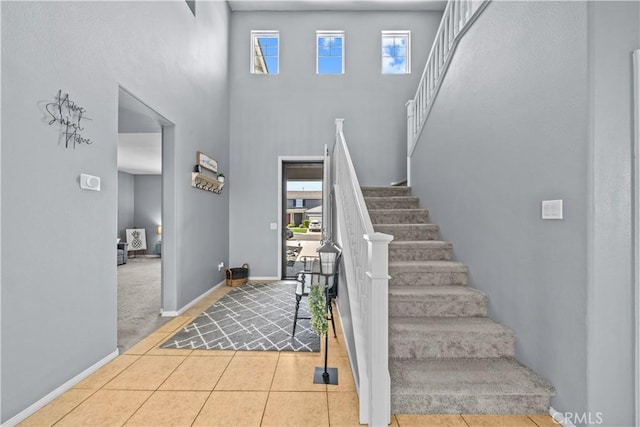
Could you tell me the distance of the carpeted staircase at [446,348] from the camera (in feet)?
5.84

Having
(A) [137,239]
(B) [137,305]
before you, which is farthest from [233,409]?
(A) [137,239]

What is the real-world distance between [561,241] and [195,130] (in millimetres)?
4127

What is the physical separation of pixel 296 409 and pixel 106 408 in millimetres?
1204

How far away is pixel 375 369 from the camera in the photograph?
163 centimetres

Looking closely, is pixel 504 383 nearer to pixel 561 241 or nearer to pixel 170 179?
pixel 561 241

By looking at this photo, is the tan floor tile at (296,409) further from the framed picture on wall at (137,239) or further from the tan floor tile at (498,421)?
the framed picture on wall at (137,239)

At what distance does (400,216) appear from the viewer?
3572 millimetres

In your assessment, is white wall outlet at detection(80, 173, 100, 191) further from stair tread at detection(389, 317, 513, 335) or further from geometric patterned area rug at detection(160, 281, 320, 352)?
stair tread at detection(389, 317, 513, 335)

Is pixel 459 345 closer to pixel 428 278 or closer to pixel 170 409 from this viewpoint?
pixel 428 278

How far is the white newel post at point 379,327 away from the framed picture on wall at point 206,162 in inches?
125

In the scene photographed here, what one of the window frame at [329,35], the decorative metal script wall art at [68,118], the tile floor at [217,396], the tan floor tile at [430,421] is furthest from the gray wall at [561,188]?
the window frame at [329,35]

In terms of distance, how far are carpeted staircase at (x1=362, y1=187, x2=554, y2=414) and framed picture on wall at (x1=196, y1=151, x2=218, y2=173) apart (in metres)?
2.85

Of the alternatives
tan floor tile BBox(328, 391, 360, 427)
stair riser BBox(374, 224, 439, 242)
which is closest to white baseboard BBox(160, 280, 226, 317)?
tan floor tile BBox(328, 391, 360, 427)

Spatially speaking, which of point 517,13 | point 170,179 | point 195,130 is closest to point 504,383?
point 517,13
